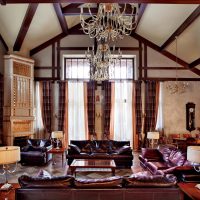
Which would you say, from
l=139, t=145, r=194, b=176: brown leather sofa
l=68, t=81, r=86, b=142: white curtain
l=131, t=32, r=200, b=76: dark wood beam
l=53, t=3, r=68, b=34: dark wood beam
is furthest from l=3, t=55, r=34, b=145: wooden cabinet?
l=139, t=145, r=194, b=176: brown leather sofa

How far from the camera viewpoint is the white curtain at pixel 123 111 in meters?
12.6

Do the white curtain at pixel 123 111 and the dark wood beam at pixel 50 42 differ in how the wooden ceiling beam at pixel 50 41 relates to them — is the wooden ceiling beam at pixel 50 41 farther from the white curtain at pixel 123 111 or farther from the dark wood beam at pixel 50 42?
the white curtain at pixel 123 111

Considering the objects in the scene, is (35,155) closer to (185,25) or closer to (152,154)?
(152,154)

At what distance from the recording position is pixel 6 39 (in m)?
10.7

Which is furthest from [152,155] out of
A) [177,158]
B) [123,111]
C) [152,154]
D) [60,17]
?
[60,17]

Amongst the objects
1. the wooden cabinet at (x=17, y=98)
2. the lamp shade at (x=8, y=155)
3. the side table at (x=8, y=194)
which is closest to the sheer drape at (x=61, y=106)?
the wooden cabinet at (x=17, y=98)

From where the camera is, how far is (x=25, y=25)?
9.66 m

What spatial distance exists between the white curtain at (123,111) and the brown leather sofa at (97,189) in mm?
8476

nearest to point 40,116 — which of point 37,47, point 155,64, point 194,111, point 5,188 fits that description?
point 37,47

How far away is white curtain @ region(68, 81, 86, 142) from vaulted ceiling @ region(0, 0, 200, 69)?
8.95ft

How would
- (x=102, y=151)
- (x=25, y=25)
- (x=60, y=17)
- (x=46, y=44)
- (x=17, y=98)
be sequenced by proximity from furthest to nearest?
(x=46, y=44) → (x=17, y=98) → (x=60, y=17) → (x=25, y=25) → (x=102, y=151)

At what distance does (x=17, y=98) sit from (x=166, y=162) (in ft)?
22.0

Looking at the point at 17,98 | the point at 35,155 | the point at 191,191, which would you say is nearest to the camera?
the point at 191,191

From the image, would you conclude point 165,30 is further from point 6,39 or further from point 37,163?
point 37,163
